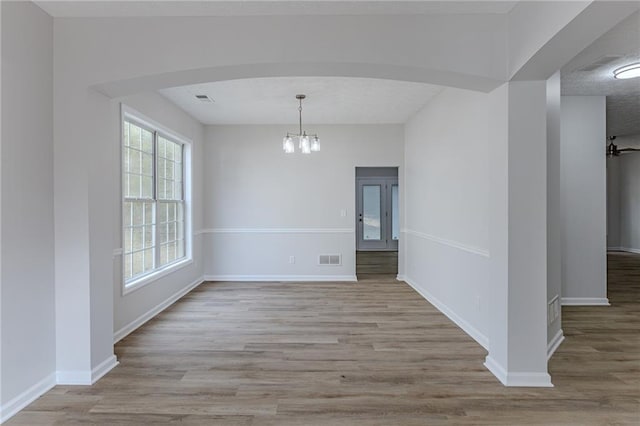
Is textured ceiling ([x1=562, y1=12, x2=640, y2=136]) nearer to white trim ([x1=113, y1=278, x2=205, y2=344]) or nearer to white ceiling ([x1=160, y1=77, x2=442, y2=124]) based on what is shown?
white ceiling ([x1=160, y1=77, x2=442, y2=124])

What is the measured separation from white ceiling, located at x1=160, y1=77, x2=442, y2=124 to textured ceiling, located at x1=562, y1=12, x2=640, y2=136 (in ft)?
4.62

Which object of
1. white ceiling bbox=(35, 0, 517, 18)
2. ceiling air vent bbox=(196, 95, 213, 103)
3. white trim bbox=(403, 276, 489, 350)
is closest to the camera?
white ceiling bbox=(35, 0, 517, 18)

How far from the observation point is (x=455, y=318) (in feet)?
13.0

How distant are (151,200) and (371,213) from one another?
291 inches

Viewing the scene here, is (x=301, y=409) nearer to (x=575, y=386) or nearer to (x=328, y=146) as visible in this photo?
(x=575, y=386)

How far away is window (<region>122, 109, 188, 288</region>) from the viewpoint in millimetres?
3871

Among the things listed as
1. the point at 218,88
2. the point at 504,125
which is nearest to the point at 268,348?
the point at 504,125

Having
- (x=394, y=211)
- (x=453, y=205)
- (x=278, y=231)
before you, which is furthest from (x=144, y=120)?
(x=394, y=211)

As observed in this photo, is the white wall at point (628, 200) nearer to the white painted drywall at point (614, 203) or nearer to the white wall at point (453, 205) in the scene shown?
the white painted drywall at point (614, 203)

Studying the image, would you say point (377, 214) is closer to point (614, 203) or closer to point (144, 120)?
point (614, 203)

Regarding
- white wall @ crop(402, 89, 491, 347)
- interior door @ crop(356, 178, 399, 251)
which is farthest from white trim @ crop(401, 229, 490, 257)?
interior door @ crop(356, 178, 399, 251)

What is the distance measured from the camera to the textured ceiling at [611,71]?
9.54ft

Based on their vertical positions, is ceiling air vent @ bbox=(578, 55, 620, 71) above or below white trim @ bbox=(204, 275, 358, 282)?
above

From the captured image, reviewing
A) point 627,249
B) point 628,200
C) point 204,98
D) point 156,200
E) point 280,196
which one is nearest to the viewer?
point 156,200
